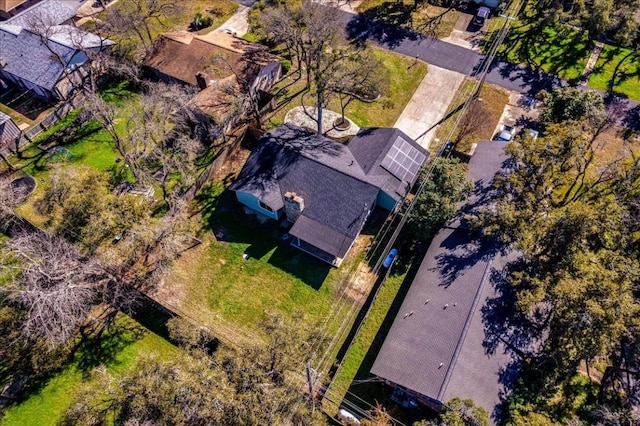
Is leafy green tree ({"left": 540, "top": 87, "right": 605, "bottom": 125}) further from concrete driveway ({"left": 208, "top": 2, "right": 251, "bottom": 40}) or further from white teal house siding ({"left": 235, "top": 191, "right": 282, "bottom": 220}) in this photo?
concrete driveway ({"left": 208, "top": 2, "right": 251, "bottom": 40})

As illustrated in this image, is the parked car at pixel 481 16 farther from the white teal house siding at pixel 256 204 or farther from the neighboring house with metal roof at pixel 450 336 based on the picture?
the white teal house siding at pixel 256 204

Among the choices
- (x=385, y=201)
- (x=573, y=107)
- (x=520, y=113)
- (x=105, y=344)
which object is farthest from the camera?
(x=520, y=113)

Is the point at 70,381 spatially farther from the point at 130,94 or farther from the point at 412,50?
the point at 412,50

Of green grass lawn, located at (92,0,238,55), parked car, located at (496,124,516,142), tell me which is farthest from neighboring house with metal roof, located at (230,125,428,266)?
green grass lawn, located at (92,0,238,55)

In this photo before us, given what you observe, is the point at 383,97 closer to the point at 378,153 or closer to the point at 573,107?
the point at 378,153

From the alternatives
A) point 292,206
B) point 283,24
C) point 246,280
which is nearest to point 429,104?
point 283,24

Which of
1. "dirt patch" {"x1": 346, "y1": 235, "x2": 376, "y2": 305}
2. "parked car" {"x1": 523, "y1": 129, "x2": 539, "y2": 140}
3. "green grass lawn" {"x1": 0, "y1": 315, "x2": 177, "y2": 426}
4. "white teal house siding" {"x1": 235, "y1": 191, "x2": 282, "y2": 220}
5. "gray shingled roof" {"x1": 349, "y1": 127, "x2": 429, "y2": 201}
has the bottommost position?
"green grass lawn" {"x1": 0, "y1": 315, "x2": 177, "y2": 426}
